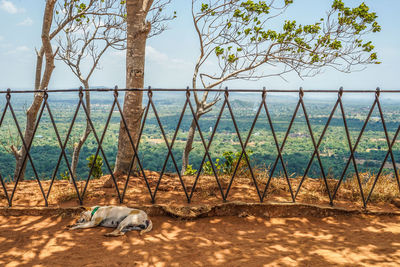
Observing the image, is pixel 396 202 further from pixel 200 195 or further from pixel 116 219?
pixel 116 219

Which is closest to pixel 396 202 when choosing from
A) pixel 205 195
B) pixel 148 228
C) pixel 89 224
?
pixel 205 195

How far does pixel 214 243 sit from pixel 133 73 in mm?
3432

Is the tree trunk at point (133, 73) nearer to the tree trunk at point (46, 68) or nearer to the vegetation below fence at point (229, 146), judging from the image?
the vegetation below fence at point (229, 146)

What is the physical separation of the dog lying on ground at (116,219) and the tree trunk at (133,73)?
166cm

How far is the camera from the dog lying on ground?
389cm

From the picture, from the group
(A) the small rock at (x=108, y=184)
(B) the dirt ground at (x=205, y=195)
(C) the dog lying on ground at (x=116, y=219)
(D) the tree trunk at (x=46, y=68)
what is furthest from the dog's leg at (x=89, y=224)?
(D) the tree trunk at (x=46, y=68)

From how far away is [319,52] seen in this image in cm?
857

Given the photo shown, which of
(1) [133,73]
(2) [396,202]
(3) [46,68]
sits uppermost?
(3) [46,68]

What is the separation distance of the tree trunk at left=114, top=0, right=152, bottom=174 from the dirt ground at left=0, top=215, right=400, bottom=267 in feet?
5.68

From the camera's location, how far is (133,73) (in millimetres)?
5660

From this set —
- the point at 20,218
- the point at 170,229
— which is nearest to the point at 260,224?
the point at 170,229

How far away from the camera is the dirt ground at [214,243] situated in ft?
10.4

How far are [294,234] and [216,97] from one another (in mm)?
6472

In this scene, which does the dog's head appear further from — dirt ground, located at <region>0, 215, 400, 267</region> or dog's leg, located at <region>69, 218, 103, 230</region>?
dirt ground, located at <region>0, 215, 400, 267</region>
